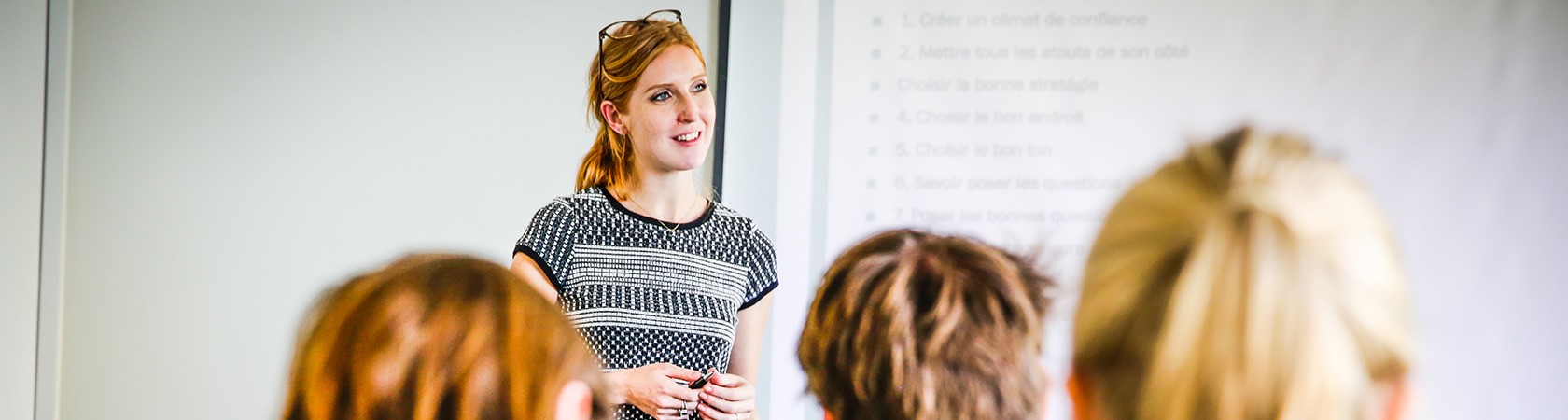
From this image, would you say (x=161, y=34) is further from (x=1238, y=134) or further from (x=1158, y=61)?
(x=1238, y=134)

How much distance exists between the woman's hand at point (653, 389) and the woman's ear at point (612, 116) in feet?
1.61

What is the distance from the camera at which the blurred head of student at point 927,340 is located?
1.17 meters

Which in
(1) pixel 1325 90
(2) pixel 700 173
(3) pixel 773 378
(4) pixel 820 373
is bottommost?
(3) pixel 773 378

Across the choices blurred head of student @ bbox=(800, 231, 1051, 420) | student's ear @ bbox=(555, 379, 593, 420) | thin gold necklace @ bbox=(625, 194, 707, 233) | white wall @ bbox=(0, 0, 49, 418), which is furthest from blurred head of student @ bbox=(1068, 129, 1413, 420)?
white wall @ bbox=(0, 0, 49, 418)

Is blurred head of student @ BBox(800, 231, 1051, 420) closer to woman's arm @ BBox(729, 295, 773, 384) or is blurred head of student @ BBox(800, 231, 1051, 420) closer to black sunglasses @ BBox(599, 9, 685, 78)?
woman's arm @ BBox(729, 295, 773, 384)

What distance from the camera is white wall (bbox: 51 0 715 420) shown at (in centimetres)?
256

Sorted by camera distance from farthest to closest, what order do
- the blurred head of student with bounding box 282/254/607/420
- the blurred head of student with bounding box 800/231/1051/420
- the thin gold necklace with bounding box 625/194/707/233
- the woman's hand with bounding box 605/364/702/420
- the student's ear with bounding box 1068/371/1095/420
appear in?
1. the thin gold necklace with bounding box 625/194/707/233
2. the woman's hand with bounding box 605/364/702/420
3. the blurred head of student with bounding box 800/231/1051/420
4. the student's ear with bounding box 1068/371/1095/420
5. the blurred head of student with bounding box 282/254/607/420

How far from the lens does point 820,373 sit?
1.21 m

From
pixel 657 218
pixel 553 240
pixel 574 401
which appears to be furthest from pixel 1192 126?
pixel 574 401

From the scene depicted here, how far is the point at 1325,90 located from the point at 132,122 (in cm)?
242

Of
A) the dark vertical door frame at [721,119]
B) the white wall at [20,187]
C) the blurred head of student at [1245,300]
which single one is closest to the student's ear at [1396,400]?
the blurred head of student at [1245,300]

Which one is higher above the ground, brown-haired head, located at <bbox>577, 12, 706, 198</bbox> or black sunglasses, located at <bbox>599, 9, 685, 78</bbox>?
black sunglasses, located at <bbox>599, 9, 685, 78</bbox>

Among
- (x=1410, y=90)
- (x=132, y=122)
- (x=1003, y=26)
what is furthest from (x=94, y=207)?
(x=1410, y=90)

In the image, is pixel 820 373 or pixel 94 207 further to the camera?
pixel 94 207
